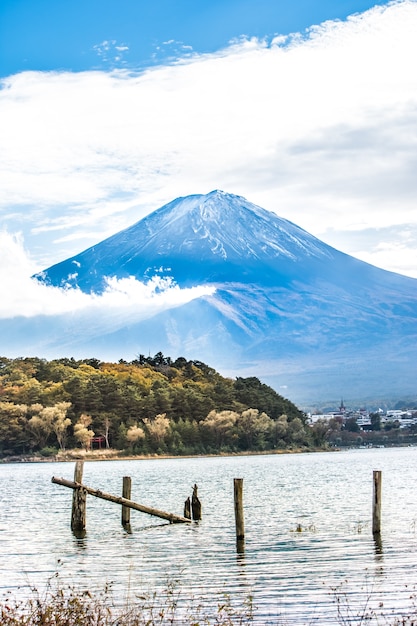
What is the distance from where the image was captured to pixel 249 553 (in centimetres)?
2694

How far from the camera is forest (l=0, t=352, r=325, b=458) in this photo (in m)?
118

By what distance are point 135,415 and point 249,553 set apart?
101680 mm

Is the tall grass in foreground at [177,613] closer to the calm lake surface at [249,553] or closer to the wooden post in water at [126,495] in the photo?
the calm lake surface at [249,553]

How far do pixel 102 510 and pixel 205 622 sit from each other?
1096 inches

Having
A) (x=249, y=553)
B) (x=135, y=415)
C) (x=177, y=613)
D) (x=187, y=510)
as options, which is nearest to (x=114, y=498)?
(x=187, y=510)

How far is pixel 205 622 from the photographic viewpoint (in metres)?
17.1

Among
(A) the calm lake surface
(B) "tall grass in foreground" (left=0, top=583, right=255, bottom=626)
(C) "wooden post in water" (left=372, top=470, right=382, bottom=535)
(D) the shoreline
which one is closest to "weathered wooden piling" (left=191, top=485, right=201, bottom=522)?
(A) the calm lake surface

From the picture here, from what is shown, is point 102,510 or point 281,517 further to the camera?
point 102,510

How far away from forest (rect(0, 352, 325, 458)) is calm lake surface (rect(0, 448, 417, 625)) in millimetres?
68893

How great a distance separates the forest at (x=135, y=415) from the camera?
11812cm

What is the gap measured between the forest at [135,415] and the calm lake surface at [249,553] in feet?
226

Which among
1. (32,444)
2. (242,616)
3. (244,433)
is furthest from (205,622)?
(244,433)

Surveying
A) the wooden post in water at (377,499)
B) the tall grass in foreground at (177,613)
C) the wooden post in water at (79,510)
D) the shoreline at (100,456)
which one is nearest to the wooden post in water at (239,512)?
the wooden post in water at (377,499)

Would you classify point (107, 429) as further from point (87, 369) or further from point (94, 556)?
point (94, 556)
